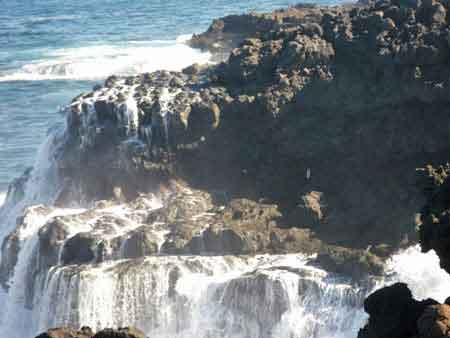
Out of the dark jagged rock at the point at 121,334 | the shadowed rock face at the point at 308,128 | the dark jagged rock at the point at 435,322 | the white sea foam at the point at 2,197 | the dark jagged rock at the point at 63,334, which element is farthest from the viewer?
the white sea foam at the point at 2,197

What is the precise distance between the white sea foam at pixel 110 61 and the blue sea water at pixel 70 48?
95mm

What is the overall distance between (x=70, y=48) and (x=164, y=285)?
205ft

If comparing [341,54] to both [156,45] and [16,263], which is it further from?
[156,45]

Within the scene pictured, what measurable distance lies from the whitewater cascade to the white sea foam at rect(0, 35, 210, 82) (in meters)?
40.9

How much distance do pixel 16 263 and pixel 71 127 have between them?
30.5 ft

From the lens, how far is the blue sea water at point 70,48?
82.5 meters

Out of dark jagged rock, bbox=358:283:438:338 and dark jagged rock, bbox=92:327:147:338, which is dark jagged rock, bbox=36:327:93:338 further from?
dark jagged rock, bbox=358:283:438:338

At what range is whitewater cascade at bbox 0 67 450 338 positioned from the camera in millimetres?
45969

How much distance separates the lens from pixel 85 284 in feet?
157

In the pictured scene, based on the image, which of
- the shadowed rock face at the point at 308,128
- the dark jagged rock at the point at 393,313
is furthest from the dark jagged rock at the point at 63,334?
the shadowed rock face at the point at 308,128

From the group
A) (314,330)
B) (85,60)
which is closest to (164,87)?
(314,330)

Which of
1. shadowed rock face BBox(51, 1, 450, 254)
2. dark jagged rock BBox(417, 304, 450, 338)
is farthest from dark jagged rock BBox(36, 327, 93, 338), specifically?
shadowed rock face BBox(51, 1, 450, 254)

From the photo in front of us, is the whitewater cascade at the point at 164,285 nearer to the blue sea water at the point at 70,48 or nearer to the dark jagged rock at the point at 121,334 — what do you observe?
the dark jagged rock at the point at 121,334

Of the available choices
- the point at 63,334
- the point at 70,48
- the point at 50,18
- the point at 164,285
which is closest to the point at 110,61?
the point at 70,48
